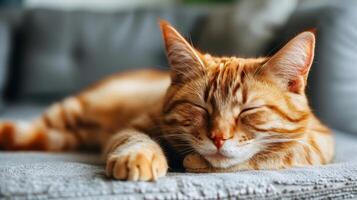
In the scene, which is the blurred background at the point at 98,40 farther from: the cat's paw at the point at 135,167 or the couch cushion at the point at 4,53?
the cat's paw at the point at 135,167

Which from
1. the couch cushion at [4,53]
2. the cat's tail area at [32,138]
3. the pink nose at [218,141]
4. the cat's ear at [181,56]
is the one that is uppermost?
the cat's ear at [181,56]

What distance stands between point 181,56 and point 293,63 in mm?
306

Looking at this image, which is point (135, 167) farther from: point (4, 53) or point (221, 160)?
point (4, 53)

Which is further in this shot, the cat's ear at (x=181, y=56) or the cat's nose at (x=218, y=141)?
the cat's ear at (x=181, y=56)

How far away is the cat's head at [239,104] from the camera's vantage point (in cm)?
118

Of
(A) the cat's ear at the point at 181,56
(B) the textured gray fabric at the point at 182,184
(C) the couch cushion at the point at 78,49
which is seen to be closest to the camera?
(B) the textured gray fabric at the point at 182,184

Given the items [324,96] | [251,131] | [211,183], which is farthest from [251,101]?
[324,96]

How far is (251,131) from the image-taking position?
119cm

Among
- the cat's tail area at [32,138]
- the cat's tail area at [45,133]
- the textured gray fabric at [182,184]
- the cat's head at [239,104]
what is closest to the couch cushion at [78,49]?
the cat's tail area at [45,133]

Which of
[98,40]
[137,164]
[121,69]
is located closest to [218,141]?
[137,164]

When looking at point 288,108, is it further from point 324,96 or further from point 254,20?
point 254,20

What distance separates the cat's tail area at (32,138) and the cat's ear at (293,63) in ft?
3.12

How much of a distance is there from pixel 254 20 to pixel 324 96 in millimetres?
599

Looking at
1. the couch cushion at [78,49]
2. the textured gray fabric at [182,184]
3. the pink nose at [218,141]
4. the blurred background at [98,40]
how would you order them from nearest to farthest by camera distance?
1. the textured gray fabric at [182,184]
2. the pink nose at [218,141]
3. the blurred background at [98,40]
4. the couch cushion at [78,49]
